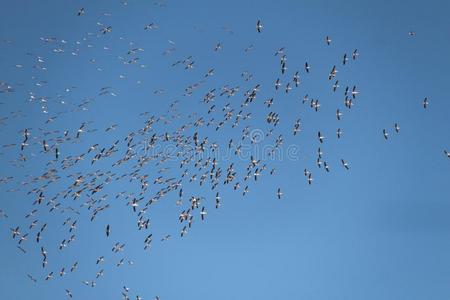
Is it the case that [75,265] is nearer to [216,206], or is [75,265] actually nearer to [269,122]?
[216,206]

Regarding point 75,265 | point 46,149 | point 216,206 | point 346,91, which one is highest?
point 346,91

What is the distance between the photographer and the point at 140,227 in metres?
59.2

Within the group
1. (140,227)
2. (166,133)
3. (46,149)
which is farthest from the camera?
(166,133)

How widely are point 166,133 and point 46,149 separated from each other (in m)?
12.9

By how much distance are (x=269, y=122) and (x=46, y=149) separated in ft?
67.8

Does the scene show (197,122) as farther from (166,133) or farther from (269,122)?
(269,122)

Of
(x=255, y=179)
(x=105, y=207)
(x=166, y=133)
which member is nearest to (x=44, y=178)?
(x=105, y=207)

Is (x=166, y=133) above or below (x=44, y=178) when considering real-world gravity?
above

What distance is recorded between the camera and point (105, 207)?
2400 inches

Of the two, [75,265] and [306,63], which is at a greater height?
[306,63]

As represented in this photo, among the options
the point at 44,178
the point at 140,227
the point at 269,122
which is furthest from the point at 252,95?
the point at 44,178

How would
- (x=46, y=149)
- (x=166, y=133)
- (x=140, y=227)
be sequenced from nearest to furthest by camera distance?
(x=46, y=149) → (x=140, y=227) → (x=166, y=133)

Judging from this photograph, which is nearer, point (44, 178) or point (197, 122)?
point (44, 178)

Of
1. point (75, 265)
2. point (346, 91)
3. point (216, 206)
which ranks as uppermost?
point (346, 91)
